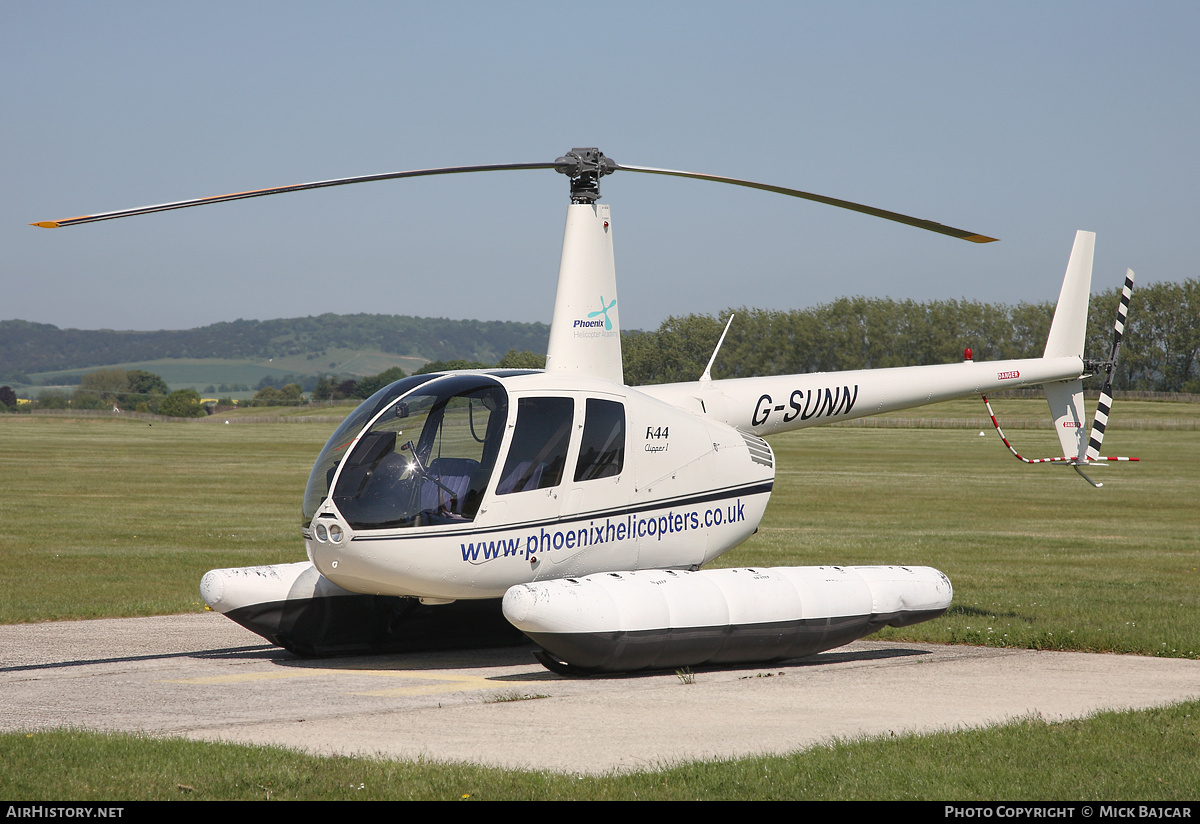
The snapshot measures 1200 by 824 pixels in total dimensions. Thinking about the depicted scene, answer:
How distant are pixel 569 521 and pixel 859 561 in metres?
10.8

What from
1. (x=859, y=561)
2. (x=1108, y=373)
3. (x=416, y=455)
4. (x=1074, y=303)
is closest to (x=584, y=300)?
(x=416, y=455)

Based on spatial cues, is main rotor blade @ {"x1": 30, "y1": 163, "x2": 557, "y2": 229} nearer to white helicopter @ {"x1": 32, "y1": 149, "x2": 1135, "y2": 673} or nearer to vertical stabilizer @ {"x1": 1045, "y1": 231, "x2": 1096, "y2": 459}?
white helicopter @ {"x1": 32, "y1": 149, "x2": 1135, "y2": 673}

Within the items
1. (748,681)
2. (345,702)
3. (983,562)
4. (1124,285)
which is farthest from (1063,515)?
(345,702)

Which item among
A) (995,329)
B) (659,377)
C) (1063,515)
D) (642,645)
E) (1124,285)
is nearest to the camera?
(642,645)

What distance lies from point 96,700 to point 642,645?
154 inches

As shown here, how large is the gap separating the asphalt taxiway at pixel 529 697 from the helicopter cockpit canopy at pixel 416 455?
1353 mm

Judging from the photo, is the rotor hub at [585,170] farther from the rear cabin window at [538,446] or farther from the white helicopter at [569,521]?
the rear cabin window at [538,446]

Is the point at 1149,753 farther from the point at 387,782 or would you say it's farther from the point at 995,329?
the point at 995,329

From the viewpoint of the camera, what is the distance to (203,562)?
1875cm

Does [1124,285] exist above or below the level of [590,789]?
above

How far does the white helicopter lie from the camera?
9000 mm

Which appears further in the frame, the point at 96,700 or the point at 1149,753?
the point at 96,700

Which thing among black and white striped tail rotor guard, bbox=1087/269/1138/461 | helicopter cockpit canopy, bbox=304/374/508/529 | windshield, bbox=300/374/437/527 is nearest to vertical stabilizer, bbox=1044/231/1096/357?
black and white striped tail rotor guard, bbox=1087/269/1138/461

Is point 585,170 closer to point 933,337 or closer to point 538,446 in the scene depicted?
point 538,446
